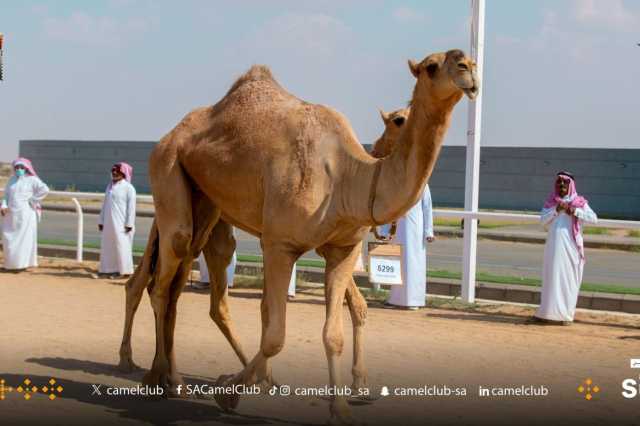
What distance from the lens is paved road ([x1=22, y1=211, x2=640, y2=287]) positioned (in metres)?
17.5

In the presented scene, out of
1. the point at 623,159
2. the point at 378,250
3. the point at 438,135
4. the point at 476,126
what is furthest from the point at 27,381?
the point at 623,159

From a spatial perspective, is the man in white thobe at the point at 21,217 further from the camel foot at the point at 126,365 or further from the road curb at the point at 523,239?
the road curb at the point at 523,239

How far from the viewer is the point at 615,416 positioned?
7.02m

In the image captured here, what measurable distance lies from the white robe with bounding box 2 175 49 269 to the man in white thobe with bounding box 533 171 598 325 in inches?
331

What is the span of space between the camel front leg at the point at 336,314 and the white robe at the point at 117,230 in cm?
894

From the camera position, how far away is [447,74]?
586 cm

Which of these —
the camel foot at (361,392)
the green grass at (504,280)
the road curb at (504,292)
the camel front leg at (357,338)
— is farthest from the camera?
the green grass at (504,280)

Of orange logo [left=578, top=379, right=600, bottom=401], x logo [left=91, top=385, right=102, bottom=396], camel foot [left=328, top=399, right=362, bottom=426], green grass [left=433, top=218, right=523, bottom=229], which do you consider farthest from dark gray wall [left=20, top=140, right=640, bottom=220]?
camel foot [left=328, top=399, right=362, bottom=426]

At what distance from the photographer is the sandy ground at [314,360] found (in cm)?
688

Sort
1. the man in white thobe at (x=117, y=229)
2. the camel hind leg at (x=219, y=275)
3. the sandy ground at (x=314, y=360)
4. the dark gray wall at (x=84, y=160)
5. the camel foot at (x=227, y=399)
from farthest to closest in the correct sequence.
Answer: the dark gray wall at (x=84, y=160) → the man in white thobe at (x=117, y=229) → the camel hind leg at (x=219, y=275) → the sandy ground at (x=314, y=360) → the camel foot at (x=227, y=399)

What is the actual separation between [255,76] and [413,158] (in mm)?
1866

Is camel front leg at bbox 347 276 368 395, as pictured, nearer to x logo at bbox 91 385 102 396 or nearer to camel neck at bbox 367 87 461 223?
camel neck at bbox 367 87 461 223

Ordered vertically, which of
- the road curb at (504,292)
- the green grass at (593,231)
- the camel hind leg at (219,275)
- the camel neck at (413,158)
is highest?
the camel neck at (413,158)

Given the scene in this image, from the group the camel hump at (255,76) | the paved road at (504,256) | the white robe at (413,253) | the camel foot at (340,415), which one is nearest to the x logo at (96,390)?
the camel foot at (340,415)
